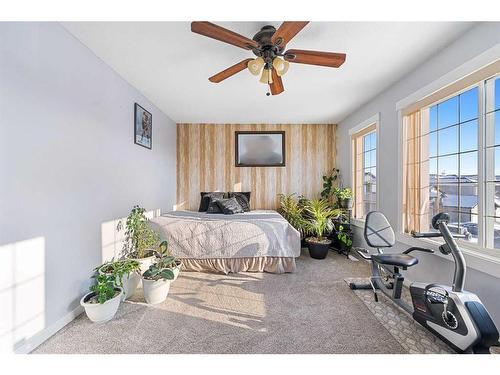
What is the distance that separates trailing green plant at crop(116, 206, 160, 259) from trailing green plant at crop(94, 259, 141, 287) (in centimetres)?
41

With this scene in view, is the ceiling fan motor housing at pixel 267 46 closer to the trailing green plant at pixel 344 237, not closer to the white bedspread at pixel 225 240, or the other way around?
the white bedspread at pixel 225 240

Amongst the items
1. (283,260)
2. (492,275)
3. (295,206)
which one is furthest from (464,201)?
(295,206)

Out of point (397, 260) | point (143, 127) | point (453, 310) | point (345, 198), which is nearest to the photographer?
point (453, 310)

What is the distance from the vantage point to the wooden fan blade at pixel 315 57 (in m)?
1.62

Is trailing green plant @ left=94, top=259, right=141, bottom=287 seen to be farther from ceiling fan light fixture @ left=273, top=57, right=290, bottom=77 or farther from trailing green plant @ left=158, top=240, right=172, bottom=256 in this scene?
ceiling fan light fixture @ left=273, top=57, right=290, bottom=77

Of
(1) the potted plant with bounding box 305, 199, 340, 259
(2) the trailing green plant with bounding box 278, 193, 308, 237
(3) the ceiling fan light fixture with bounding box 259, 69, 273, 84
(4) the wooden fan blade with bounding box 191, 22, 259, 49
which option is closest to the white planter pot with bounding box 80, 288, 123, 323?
(4) the wooden fan blade with bounding box 191, 22, 259, 49

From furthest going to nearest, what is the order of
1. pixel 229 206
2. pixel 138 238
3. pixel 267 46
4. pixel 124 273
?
pixel 229 206
pixel 138 238
pixel 124 273
pixel 267 46

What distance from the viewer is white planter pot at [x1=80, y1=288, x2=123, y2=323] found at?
5.44 ft

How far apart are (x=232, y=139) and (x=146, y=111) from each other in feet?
5.75

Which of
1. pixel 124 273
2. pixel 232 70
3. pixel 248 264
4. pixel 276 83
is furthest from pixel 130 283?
pixel 276 83

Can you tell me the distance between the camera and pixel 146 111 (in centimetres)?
306

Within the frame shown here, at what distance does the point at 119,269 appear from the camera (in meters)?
1.90

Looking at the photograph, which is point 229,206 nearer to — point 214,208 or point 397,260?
point 214,208

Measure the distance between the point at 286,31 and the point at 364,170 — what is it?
288 centimetres
